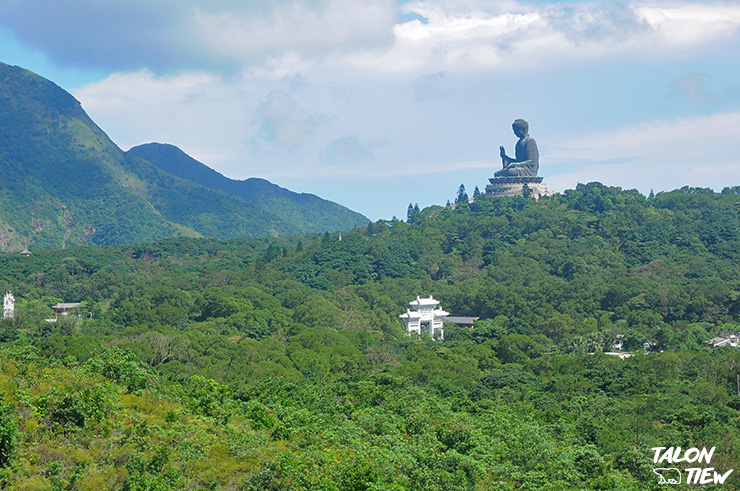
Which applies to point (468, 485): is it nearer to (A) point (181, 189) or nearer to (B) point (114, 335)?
(B) point (114, 335)

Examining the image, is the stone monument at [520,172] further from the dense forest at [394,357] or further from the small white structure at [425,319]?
the small white structure at [425,319]

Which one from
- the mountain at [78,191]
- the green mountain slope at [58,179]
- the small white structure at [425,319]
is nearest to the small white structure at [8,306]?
the small white structure at [425,319]

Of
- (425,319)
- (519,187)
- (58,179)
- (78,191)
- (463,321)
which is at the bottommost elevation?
(463,321)

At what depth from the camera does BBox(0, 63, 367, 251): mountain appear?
446 feet

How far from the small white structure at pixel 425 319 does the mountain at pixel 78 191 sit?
266 ft

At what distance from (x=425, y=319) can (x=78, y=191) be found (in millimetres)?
107204

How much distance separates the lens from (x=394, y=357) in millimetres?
42531

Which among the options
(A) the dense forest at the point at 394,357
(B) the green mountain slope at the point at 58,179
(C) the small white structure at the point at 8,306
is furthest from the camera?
(B) the green mountain slope at the point at 58,179

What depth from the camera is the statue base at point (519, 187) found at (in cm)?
9338

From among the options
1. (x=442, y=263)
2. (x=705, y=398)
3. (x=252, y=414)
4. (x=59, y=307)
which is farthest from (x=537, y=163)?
(x=252, y=414)

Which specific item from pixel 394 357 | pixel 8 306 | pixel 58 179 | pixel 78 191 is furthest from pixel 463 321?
pixel 58 179

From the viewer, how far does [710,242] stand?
242 ft

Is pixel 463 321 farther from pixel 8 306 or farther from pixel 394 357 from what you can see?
pixel 8 306

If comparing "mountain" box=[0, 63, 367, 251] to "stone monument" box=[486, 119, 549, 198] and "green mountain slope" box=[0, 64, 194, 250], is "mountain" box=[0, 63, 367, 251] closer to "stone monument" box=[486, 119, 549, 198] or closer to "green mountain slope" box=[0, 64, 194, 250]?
"green mountain slope" box=[0, 64, 194, 250]
